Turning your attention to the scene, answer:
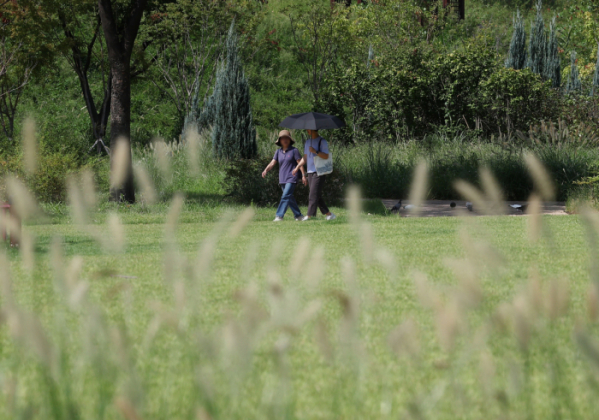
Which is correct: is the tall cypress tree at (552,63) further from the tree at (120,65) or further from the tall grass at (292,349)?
the tall grass at (292,349)

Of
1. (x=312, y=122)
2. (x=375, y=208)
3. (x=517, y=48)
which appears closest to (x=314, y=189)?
(x=312, y=122)

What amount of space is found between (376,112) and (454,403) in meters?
20.3

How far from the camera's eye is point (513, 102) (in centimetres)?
2189

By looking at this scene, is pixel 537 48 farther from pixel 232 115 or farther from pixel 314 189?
pixel 314 189

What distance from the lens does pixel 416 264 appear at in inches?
281

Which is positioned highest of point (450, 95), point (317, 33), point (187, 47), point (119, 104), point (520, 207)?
point (317, 33)

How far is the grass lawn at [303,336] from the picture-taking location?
2139 mm

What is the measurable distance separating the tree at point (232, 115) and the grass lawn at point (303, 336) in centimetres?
1396

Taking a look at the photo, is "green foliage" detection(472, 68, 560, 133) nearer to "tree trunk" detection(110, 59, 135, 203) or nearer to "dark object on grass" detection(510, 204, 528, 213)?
"dark object on grass" detection(510, 204, 528, 213)

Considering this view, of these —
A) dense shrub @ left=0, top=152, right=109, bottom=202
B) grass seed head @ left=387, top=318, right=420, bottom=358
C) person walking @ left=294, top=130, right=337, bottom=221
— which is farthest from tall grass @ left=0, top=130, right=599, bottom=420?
dense shrub @ left=0, top=152, right=109, bottom=202

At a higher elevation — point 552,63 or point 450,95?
point 552,63

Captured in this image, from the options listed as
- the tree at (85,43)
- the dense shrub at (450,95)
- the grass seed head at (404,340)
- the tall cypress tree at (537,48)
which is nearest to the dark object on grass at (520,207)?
the dense shrub at (450,95)

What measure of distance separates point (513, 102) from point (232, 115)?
25.5 ft

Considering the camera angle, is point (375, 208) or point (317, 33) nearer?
point (375, 208)
